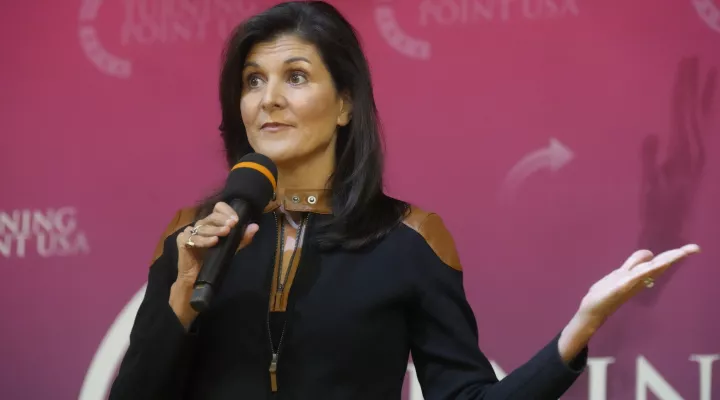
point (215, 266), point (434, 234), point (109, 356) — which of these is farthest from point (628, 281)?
point (109, 356)

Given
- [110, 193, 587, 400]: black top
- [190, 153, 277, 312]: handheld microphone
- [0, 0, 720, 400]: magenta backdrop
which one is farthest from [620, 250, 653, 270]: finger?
[0, 0, 720, 400]: magenta backdrop

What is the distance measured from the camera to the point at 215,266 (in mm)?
1129

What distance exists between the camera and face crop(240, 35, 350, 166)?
1.53m

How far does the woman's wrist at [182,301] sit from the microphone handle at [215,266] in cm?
14

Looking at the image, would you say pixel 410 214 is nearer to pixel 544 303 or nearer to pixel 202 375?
pixel 202 375

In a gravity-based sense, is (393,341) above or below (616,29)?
below

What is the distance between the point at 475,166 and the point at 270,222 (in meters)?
0.94

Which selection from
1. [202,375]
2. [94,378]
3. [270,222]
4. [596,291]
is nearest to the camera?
[596,291]

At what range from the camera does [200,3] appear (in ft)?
8.30

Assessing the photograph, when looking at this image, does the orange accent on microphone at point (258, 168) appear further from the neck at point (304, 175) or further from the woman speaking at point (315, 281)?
the neck at point (304, 175)

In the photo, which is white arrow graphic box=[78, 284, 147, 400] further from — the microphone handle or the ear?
the microphone handle

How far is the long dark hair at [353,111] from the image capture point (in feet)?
5.02

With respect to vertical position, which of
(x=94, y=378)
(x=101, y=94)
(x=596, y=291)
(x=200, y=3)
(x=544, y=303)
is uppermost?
(x=200, y=3)

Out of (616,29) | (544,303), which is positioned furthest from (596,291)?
(616,29)
